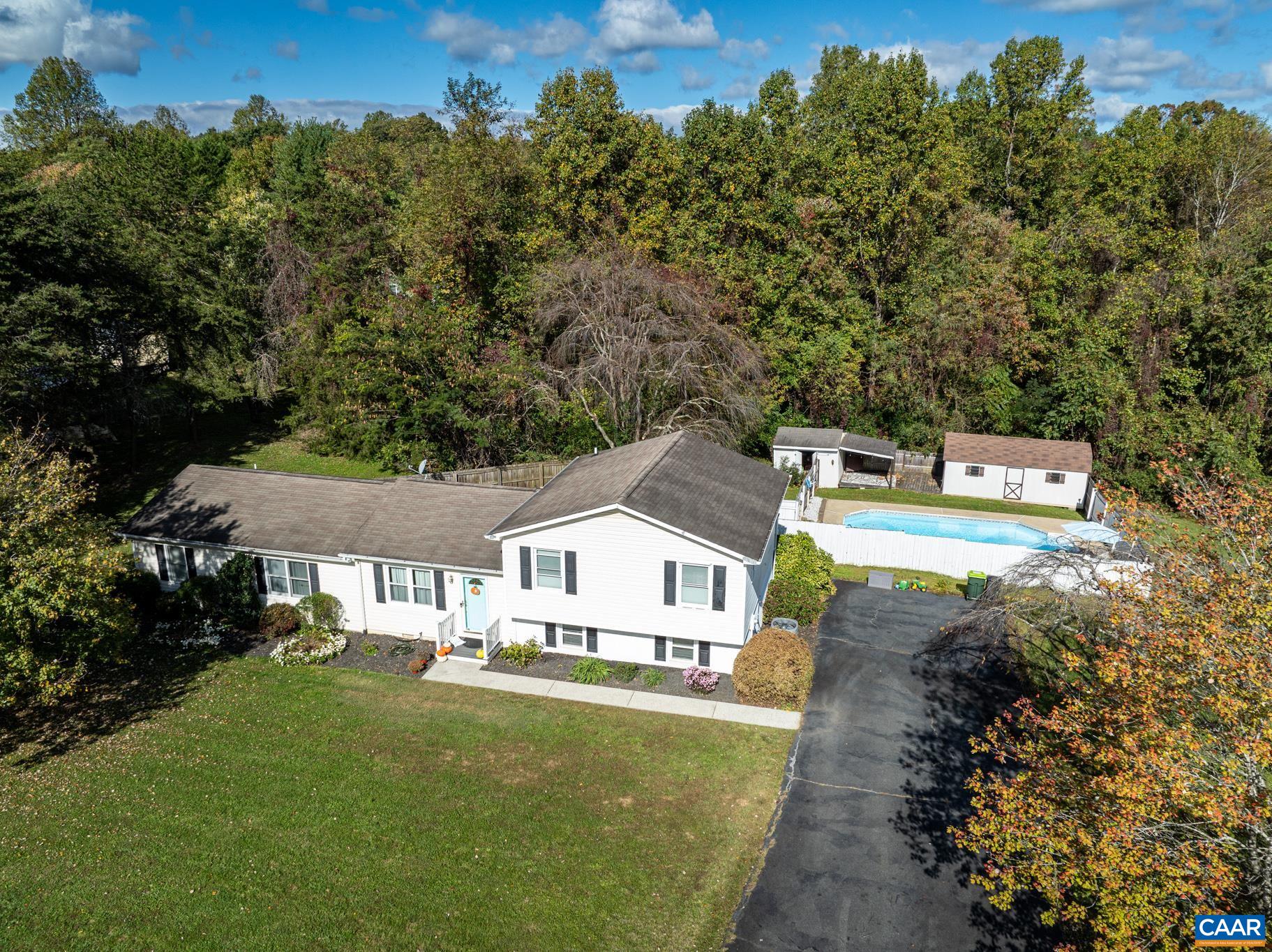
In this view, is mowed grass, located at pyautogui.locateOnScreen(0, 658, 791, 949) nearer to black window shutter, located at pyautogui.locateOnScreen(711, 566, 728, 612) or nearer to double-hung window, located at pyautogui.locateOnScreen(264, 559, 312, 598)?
black window shutter, located at pyautogui.locateOnScreen(711, 566, 728, 612)

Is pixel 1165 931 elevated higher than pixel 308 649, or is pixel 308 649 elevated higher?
pixel 1165 931

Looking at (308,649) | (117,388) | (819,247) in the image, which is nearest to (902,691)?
(308,649)

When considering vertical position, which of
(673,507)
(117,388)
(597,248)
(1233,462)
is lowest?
(1233,462)

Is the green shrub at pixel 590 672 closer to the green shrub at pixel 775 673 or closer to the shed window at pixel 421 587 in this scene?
the green shrub at pixel 775 673

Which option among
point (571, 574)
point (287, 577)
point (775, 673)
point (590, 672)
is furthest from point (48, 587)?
point (775, 673)

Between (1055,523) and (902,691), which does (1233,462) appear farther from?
(902,691)
